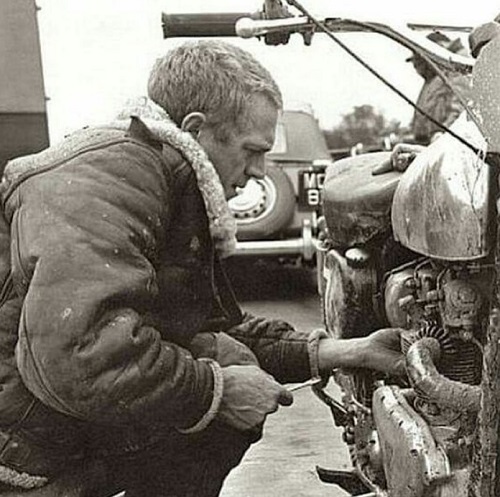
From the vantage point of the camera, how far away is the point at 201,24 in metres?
2.62

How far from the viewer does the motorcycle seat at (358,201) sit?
109 inches

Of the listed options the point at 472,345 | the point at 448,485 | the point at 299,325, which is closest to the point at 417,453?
the point at 448,485

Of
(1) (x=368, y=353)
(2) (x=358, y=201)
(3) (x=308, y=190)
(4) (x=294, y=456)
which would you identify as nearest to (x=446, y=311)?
(1) (x=368, y=353)

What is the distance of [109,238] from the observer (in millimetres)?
1952

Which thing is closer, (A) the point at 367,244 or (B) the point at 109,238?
(B) the point at 109,238

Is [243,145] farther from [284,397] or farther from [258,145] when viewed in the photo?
[284,397]

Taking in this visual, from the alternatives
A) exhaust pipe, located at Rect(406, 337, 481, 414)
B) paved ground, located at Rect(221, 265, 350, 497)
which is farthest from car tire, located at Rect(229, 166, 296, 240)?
exhaust pipe, located at Rect(406, 337, 481, 414)

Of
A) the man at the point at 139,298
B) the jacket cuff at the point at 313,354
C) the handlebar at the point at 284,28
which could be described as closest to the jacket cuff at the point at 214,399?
the man at the point at 139,298

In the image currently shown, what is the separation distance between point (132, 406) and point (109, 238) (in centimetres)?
32

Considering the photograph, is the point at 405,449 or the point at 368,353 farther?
the point at 368,353

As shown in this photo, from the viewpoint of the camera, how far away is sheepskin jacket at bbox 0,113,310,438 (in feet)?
6.32

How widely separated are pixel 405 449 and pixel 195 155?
0.73m

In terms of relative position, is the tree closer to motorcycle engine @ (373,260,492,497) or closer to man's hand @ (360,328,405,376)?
man's hand @ (360,328,405,376)

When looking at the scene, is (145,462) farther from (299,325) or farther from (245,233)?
(245,233)
